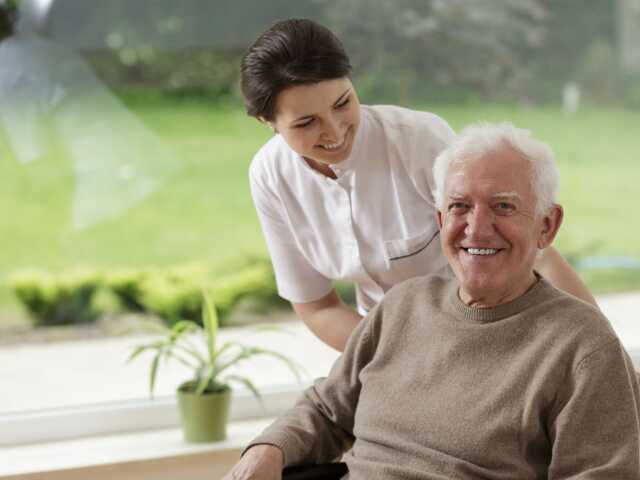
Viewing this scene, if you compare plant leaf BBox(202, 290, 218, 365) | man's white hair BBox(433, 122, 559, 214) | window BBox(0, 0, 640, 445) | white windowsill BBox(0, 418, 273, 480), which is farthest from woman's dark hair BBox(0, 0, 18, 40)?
man's white hair BBox(433, 122, 559, 214)

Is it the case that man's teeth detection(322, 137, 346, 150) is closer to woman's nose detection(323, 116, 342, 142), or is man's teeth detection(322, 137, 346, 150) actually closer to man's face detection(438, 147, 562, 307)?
woman's nose detection(323, 116, 342, 142)

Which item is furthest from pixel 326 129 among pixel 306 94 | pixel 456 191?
pixel 456 191

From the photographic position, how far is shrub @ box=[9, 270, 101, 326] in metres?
3.48

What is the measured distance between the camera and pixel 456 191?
88.5 inches

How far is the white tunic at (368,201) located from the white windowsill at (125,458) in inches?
32.8

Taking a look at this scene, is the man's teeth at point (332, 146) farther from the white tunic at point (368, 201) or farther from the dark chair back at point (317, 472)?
the dark chair back at point (317, 472)

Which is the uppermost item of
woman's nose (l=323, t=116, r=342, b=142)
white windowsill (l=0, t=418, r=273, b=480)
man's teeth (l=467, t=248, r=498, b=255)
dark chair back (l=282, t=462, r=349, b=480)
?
woman's nose (l=323, t=116, r=342, b=142)

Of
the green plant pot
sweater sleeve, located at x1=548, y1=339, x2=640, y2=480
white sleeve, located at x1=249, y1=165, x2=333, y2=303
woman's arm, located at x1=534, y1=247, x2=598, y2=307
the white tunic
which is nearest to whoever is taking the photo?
sweater sleeve, located at x1=548, y1=339, x2=640, y2=480

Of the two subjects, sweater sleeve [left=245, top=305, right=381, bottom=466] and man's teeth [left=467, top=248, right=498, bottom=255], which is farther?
sweater sleeve [left=245, top=305, right=381, bottom=466]

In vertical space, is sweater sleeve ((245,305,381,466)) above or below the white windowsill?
above

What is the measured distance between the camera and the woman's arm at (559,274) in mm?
2434

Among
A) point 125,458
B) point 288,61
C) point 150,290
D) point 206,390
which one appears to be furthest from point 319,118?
point 150,290

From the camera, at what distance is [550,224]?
7.42 ft

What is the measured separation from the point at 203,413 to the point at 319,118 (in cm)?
Answer: 125
